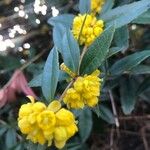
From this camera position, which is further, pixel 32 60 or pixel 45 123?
pixel 32 60

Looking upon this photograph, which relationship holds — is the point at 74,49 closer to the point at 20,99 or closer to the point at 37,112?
the point at 37,112

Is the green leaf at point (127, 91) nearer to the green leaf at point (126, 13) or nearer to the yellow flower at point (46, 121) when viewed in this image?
the green leaf at point (126, 13)

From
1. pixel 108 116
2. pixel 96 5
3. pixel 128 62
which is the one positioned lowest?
pixel 108 116

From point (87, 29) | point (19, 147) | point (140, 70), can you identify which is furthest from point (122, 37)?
point (19, 147)

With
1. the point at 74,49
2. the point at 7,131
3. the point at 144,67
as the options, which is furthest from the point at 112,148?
the point at 74,49

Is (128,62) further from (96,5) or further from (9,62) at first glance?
(9,62)

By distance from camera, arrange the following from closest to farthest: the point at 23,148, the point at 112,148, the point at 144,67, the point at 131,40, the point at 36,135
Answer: the point at 36,135 → the point at 144,67 → the point at 23,148 → the point at 131,40 → the point at 112,148

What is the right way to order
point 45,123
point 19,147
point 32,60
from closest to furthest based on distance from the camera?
point 45,123, point 19,147, point 32,60

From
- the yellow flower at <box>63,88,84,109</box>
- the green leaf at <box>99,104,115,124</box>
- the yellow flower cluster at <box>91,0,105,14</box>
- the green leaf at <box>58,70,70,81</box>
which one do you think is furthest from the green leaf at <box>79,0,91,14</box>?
the green leaf at <box>99,104,115,124</box>
